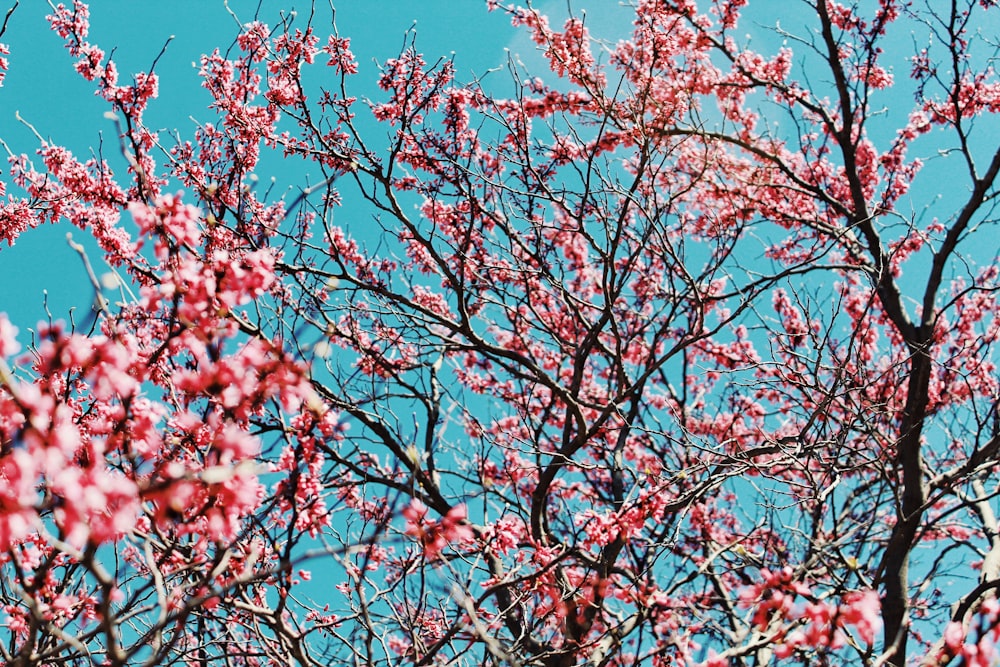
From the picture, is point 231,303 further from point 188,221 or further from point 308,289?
point 308,289

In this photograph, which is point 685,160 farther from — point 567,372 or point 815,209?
point 567,372

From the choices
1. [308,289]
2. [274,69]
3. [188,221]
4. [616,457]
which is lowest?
[188,221]

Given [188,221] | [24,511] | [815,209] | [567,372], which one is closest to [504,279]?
[567,372]

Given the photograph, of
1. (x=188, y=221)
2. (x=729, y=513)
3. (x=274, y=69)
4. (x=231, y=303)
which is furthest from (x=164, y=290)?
(x=729, y=513)

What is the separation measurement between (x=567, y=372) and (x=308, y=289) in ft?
17.1

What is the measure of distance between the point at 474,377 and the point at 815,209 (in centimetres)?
481

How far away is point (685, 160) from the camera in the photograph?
8.93 metres

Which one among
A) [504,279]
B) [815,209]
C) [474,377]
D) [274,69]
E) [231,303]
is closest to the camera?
[231,303]

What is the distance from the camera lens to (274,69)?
698 centimetres

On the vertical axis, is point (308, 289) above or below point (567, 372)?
below

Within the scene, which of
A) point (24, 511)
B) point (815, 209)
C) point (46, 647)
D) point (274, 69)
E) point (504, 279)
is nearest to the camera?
point (24, 511)

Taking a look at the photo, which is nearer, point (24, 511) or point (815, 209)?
point (24, 511)

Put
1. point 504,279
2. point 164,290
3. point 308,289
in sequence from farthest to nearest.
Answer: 1. point 504,279
2. point 308,289
3. point 164,290

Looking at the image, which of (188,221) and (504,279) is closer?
(188,221)
